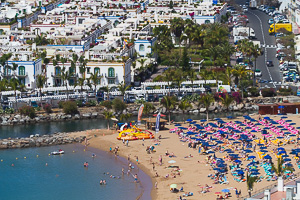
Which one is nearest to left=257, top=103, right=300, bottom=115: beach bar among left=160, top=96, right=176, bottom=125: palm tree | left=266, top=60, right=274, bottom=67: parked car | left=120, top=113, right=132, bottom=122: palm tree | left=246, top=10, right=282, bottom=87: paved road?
left=160, top=96, right=176, bottom=125: palm tree

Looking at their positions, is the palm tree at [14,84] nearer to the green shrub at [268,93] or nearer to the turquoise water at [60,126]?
the turquoise water at [60,126]

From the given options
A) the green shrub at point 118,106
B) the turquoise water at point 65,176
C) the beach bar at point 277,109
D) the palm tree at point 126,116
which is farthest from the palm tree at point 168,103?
the turquoise water at point 65,176

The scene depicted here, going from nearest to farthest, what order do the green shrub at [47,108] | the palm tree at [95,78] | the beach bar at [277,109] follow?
the beach bar at [277,109], the green shrub at [47,108], the palm tree at [95,78]

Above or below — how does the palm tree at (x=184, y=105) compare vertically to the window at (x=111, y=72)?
below

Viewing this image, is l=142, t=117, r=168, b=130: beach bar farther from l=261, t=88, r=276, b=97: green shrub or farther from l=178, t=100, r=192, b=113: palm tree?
l=261, t=88, r=276, b=97: green shrub

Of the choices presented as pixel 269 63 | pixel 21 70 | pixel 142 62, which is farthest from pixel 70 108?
pixel 269 63

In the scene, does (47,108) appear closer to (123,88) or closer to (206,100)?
(123,88)
